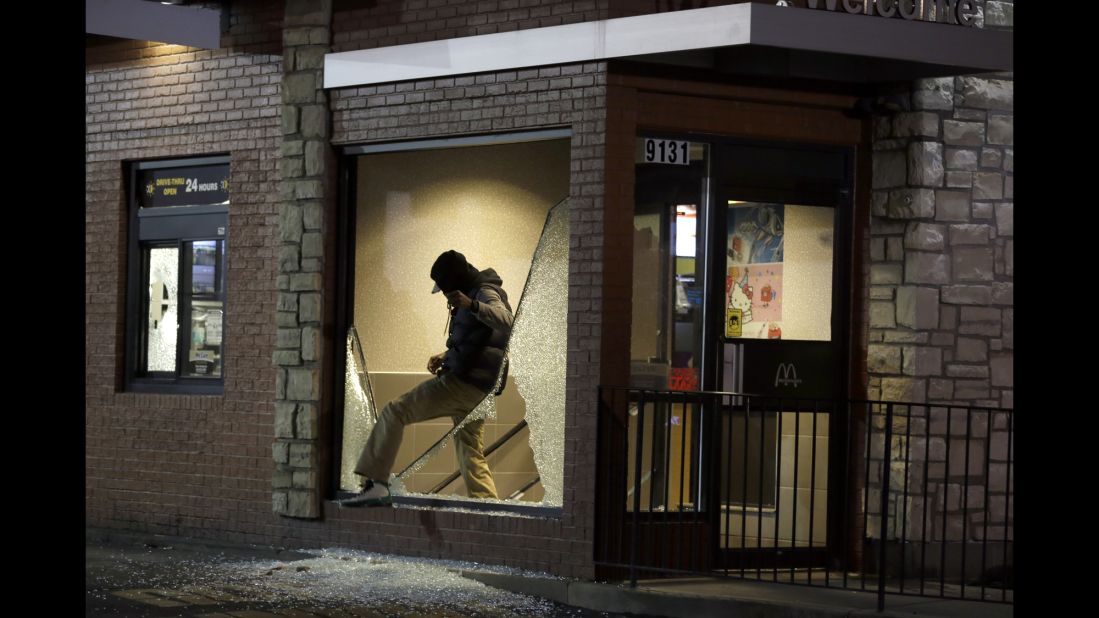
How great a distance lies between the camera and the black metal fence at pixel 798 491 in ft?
32.4

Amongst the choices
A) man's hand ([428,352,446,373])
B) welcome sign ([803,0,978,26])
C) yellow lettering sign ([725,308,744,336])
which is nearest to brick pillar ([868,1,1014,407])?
welcome sign ([803,0,978,26])

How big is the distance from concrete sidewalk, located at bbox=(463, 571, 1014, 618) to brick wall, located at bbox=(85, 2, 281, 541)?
302 cm

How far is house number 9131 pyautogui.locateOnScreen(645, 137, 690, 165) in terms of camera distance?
1010 cm

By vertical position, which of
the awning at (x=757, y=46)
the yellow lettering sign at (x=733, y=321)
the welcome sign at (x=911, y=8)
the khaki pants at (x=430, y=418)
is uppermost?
the welcome sign at (x=911, y=8)

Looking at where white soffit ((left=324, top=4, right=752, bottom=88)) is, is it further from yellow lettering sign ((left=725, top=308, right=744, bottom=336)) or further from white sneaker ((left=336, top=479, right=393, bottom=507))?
white sneaker ((left=336, top=479, right=393, bottom=507))

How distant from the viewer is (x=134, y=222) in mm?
12820

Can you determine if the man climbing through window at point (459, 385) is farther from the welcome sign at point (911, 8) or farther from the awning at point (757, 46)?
the welcome sign at point (911, 8)

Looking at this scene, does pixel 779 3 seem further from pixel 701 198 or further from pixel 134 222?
pixel 134 222

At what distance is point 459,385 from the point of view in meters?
11.1

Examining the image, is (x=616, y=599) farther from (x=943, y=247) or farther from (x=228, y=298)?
(x=228, y=298)

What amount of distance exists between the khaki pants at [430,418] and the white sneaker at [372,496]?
0.23 ft

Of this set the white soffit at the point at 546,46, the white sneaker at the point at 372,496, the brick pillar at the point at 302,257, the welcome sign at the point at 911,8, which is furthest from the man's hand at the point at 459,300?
the welcome sign at the point at 911,8

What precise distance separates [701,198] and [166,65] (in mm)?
4779
